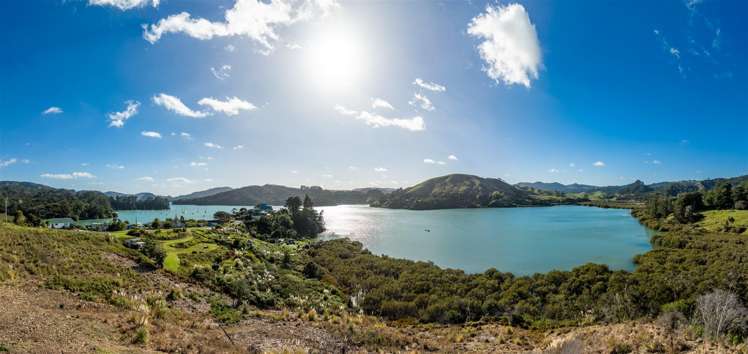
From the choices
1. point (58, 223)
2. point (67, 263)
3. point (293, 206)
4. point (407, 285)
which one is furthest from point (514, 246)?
point (58, 223)

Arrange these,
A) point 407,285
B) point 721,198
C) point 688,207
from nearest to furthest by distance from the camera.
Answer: point 407,285 < point 688,207 < point 721,198

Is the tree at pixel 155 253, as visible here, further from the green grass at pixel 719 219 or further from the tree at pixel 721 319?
the green grass at pixel 719 219

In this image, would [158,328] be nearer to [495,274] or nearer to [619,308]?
[619,308]

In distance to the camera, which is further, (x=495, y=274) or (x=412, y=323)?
(x=495, y=274)

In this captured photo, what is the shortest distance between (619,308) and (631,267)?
31.0 m

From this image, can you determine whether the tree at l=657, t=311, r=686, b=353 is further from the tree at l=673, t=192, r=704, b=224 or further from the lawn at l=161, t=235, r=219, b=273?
the tree at l=673, t=192, r=704, b=224

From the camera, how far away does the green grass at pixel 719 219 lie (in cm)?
6899

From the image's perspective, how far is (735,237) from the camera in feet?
192

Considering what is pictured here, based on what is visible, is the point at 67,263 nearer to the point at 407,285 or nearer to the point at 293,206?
the point at 407,285

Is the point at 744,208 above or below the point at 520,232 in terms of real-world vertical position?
above

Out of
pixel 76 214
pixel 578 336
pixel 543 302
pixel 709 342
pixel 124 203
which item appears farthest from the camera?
pixel 124 203

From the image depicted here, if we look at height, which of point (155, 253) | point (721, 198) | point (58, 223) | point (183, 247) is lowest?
point (58, 223)

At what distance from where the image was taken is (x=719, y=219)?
251 feet

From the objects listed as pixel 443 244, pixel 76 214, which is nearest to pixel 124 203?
pixel 76 214
